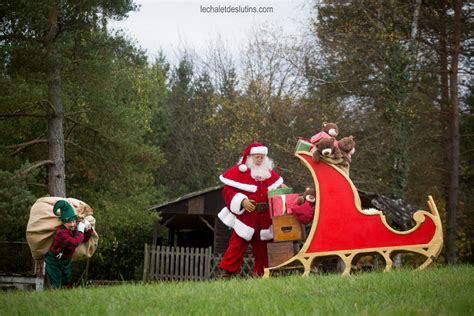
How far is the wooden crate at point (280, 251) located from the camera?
32.2 feet

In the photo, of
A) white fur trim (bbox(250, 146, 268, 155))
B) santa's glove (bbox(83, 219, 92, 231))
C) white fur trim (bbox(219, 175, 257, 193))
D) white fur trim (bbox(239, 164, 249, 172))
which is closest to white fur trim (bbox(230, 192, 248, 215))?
white fur trim (bbox(219, 175, 257, 193))

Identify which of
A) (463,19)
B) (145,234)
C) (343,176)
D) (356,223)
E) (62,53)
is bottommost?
(145,234)

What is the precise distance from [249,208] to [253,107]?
1815 centimetres

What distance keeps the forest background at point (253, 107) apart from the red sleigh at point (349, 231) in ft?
21.8

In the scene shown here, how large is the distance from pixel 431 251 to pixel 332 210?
1.35m

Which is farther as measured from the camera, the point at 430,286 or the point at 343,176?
the point at 343,176

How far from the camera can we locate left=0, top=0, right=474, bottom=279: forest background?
16.0 m

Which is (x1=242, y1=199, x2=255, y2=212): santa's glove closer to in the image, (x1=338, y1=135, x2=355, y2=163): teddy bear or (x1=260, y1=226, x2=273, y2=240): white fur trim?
(x1=260, y1=226, x2=273, y2=240): white fur trim

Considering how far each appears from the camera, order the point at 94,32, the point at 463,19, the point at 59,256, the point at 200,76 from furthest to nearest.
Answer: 1. the point at 200,76
2. the point at 463,19
3. the point at 94,32
4. the point at 59,256

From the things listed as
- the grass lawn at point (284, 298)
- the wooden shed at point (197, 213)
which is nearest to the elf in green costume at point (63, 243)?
the grass lawn at point (284, 298)

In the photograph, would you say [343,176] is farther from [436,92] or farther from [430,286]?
[436,92]

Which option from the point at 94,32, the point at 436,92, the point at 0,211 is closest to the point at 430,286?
the point at 0,211

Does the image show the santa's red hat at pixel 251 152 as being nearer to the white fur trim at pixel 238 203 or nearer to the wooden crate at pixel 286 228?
the white fur trim at pixel 238 203

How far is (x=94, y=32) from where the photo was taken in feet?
55.6
